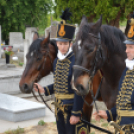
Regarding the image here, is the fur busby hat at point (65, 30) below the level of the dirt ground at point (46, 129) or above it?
above

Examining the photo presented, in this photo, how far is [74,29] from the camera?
359 centimetres

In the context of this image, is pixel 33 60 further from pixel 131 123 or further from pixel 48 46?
pixel 131 123

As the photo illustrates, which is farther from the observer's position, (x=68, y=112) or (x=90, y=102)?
(x=90, y=102)

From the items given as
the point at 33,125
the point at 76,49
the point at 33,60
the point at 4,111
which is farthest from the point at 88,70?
the point at 4,111

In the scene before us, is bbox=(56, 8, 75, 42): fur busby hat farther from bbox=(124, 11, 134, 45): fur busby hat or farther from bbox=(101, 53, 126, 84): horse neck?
bbox=(124, 11, 134, 45): fur busby hat

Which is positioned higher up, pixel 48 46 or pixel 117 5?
pixel 117 5

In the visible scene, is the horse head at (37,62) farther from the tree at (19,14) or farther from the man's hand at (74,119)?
the tree at (19,14)

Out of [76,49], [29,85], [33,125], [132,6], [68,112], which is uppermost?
[132,6]

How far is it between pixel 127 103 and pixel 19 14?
1033 inches

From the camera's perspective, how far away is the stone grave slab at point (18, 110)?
6.00 meters

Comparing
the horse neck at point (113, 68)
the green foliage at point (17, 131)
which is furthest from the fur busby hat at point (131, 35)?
the green foliage at point (17, 131)

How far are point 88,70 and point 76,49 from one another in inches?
11.7

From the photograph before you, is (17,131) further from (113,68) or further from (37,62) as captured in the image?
(113,68)

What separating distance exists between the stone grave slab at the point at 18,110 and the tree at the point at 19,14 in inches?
830
